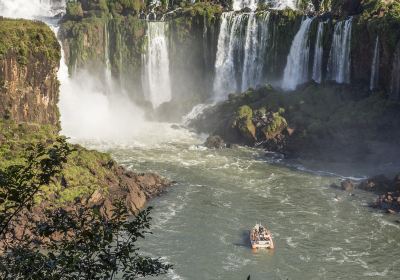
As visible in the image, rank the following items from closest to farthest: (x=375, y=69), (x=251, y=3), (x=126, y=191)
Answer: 1. (x=126, y=191)
2. (x=375, y=69)
3. (x=251, y=3)

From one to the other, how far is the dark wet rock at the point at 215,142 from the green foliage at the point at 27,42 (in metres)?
17.1

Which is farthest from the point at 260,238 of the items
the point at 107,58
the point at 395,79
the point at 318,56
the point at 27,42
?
the point at 107,58

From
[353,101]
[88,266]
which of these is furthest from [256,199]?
[88,266]

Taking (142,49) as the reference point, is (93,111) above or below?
below

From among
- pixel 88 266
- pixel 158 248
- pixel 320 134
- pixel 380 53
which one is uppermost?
pixel 380 53

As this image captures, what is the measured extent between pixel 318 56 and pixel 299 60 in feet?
9.62

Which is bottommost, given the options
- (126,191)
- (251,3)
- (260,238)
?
(260,238)

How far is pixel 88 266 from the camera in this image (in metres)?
10.5

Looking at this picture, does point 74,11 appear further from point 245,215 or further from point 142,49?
point 245,215

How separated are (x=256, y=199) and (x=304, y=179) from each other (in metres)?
7.08

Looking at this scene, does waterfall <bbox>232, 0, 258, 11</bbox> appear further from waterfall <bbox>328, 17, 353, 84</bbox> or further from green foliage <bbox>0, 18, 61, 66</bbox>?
green foliage <bbox>0, 18, 61, 66</bbox>

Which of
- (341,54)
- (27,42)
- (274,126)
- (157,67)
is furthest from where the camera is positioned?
(157,67)

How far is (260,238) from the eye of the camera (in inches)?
1405

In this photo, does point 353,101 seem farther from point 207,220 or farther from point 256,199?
point 207,220
